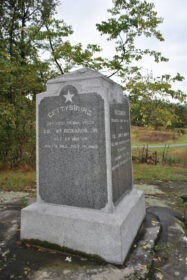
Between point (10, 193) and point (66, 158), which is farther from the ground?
point (66, 158)

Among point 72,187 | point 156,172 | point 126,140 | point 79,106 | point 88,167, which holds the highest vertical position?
point 79,106

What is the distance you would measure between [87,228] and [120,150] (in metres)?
1.24

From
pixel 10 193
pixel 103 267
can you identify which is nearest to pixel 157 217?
pixel 103 267

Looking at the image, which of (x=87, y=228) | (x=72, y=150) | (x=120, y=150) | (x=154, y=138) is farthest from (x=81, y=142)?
(x=154, y=138)

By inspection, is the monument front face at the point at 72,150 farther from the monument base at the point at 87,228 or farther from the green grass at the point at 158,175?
the green grass at the point at 158,175

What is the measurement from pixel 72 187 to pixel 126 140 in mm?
1299

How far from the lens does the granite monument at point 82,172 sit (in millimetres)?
2723

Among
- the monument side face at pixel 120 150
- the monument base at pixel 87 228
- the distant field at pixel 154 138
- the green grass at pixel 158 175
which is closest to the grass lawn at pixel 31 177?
the green grass at pixel 158 175

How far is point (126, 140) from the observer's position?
3.74m

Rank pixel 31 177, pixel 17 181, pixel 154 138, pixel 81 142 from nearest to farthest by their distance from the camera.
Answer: pixel 81 142 < pixel 17 181 < pixel 31 177 < pixel 154 138

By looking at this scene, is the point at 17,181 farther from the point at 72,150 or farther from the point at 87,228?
the point at 87,228

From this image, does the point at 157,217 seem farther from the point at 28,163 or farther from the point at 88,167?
the point at 28,163

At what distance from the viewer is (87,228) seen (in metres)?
2.72

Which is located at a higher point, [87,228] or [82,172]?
[82,172]
